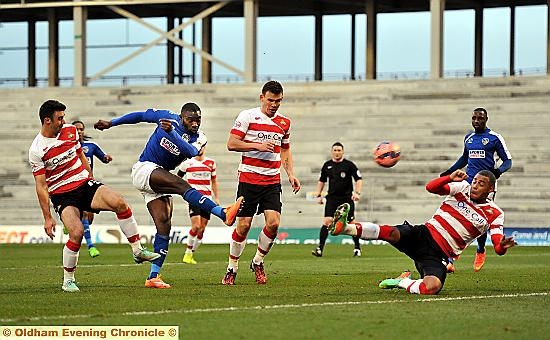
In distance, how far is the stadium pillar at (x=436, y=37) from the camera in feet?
143

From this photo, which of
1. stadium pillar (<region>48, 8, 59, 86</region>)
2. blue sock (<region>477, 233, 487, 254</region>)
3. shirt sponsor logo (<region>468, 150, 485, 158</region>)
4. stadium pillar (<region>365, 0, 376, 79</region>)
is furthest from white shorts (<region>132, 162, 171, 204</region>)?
stadium pillar (<region>48, 8, 59, 86</region>)

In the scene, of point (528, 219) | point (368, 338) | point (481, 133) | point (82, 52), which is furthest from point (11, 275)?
point (82, 52)

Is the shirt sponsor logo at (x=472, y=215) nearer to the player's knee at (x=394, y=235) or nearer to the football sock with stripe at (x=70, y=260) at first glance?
the player's knee at (x=394, y=235)

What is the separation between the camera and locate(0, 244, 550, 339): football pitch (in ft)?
30.9

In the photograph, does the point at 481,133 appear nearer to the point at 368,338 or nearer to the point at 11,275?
the point at 11,275

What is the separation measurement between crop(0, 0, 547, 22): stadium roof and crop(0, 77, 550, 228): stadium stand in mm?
6189

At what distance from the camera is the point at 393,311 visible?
35.2ft

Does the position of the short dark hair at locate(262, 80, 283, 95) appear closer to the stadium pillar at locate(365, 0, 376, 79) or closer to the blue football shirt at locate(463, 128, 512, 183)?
the blue football shirt at locate(463, 128, 512, 183)

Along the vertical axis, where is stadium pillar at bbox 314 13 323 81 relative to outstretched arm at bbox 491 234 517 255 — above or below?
A: above

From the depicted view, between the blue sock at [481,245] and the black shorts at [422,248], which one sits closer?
the black shorts at [422,248]

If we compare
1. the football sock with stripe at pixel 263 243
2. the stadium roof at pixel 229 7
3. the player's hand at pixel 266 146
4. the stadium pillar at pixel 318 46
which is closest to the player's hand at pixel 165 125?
the player's hand at pixel 266 146

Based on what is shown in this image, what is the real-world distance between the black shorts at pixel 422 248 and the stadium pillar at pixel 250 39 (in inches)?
1309

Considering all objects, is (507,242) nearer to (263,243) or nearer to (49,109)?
(263,243)

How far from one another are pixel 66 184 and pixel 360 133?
91.2 feet
